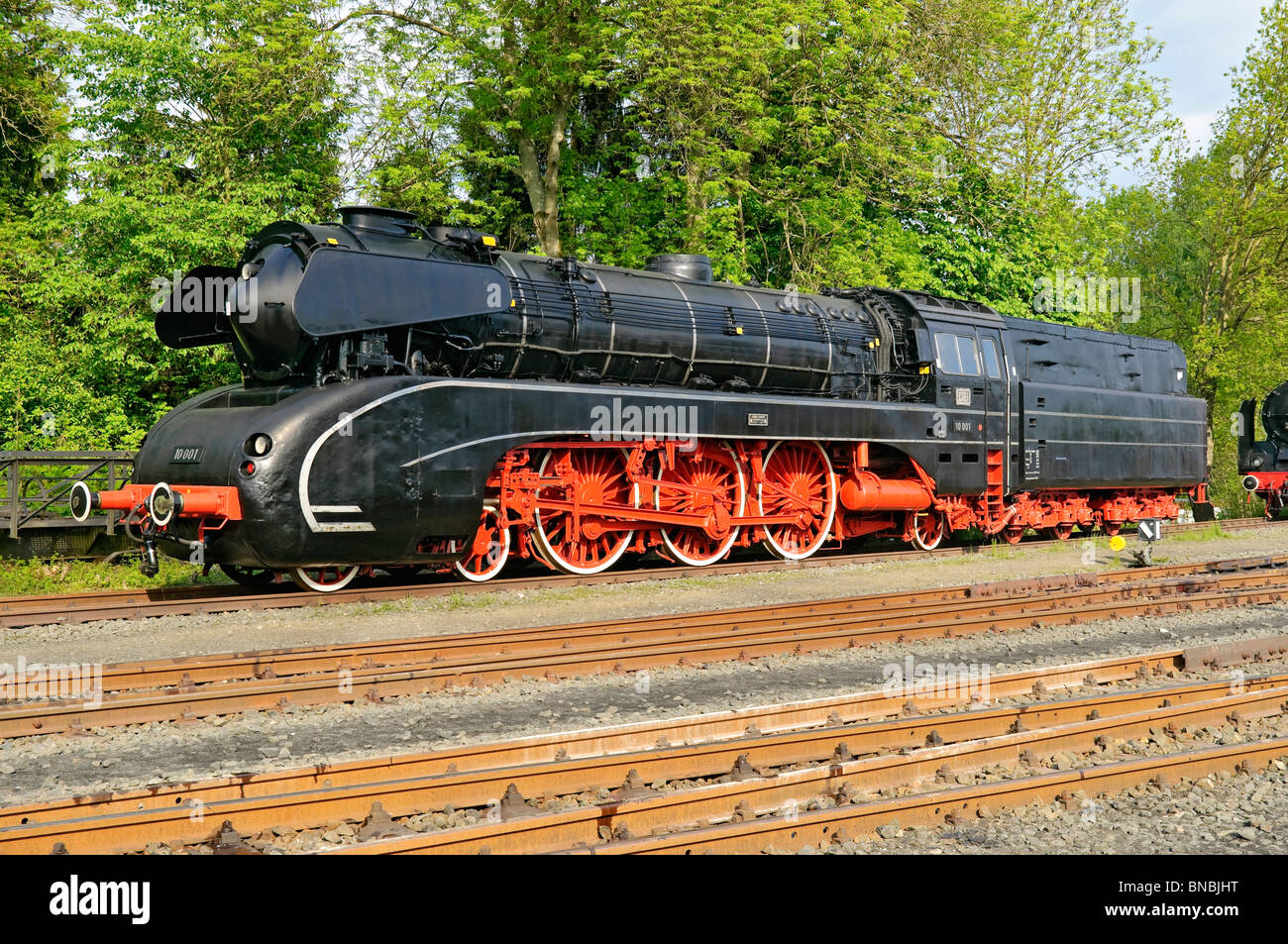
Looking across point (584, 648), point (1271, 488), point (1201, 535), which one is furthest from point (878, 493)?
point (1271, 488)

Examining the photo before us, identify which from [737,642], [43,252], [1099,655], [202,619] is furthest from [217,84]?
[1099,655]

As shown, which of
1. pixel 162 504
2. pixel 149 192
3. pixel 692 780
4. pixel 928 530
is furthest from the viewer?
pixel 149 192

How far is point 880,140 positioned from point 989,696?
1690 cm

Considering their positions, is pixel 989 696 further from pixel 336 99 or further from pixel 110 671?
pixel 336 99

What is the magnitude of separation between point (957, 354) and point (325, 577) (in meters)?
9.24

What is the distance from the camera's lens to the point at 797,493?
41.9 ft

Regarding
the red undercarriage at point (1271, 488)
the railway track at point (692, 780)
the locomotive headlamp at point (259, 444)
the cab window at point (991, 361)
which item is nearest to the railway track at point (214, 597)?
the locomotive headlamp at point (259, 444)

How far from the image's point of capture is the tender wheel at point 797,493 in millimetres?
12648

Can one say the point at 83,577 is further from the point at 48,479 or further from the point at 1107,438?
the point at 1107,438

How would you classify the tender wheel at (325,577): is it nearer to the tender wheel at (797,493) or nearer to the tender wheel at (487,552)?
the tender wheel at (487,552)

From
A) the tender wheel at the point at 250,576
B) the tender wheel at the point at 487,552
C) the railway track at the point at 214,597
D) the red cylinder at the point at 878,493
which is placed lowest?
the railway track at the point at 214,597

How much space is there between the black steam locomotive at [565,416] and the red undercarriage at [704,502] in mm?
35

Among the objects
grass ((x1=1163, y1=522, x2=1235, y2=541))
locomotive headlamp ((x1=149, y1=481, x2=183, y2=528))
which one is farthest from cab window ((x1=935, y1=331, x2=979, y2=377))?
locomotive headlamp ((x1=149, y1=481, x2=183, y2=528))

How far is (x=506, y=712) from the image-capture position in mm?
5766
